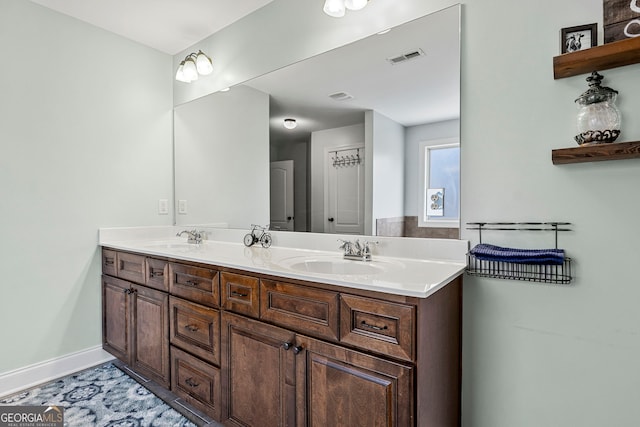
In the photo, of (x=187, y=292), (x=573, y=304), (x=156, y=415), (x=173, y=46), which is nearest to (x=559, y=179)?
(x=573, y=304)

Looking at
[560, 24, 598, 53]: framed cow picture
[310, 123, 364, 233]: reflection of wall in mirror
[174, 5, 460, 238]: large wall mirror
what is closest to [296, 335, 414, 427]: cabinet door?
[174, 5, 460, 238]: large wall mirror

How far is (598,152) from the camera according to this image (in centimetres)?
106

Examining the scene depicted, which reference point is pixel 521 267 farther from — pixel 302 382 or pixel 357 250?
pixel 302 382

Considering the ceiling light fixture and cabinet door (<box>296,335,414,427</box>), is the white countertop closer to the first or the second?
cabinet door (<box>296,335,414,427</box>)

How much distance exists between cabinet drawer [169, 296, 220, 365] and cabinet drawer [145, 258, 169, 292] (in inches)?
4.6

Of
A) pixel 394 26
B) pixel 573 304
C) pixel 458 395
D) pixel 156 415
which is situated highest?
pixel 394 26

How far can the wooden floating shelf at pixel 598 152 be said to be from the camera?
1023 millimetres

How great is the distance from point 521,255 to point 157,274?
71.8 inches

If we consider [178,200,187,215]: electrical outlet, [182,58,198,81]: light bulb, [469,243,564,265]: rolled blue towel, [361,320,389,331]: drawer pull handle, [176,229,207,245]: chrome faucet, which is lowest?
[361,320,389,331]: drawer pull handle

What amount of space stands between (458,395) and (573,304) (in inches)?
22.5

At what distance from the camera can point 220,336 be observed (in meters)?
1.55

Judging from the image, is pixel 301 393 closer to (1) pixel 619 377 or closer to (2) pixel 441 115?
A: (1) pixel 619 377

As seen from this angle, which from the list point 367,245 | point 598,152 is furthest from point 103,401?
point 598,152

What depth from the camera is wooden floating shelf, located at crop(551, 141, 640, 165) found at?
3.36 feet
